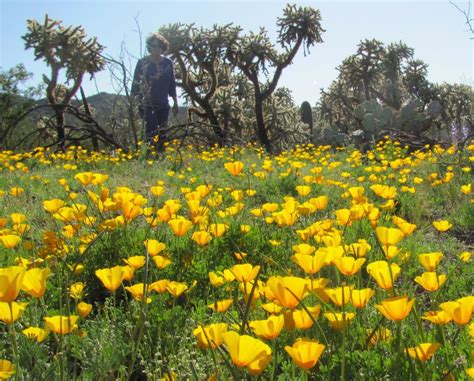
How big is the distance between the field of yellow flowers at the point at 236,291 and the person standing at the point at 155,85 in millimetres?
4458

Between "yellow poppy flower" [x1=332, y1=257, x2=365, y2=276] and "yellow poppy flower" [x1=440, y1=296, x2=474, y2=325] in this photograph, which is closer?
"yellow poppy flower" [x1=440, y1=296, x2=474, y2=325]

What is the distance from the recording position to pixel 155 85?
9.07m

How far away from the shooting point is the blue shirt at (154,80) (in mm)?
8984

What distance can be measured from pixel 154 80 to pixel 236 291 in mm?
7476

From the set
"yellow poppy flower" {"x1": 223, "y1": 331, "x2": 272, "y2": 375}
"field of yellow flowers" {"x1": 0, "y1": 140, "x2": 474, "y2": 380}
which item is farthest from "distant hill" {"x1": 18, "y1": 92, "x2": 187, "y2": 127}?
"yellow poppy flower" {"x1": 223, "y1": 331, "x2": 272, "y2": 375}

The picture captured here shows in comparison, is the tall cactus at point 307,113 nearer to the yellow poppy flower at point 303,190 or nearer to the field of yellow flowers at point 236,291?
the field of yellow flowers at point 236,291

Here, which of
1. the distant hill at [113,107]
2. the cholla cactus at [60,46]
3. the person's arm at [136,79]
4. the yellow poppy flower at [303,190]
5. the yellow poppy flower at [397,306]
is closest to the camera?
the yellow poppy flower at [397,306]

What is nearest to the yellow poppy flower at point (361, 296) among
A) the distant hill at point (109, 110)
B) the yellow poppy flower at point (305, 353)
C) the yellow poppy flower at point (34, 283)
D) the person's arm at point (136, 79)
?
the yellow poppy flower at point (305, 353)

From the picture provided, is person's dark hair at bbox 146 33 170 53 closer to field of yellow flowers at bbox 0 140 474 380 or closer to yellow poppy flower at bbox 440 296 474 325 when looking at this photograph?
field of yellow flowers at bbox 0 140 474 380

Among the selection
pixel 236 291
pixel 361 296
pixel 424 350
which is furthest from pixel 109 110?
pixel 424 350

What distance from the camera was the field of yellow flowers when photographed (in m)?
1.17

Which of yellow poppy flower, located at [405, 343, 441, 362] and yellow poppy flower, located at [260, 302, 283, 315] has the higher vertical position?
yellow poppy flower, located at [260, 302, 283, 315]

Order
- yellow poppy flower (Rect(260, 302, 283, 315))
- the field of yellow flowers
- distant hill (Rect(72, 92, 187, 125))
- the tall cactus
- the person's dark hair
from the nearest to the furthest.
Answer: the field of yellow flowers, yellow poppy flower (Rect(260, 302, 283, 315)), the person's dark hair, distant hill (Rect(72, 92, 187, 125)), the tall cactus

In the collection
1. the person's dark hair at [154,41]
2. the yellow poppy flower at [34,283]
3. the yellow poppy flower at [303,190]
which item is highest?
the person's dark hair at [154,41]
